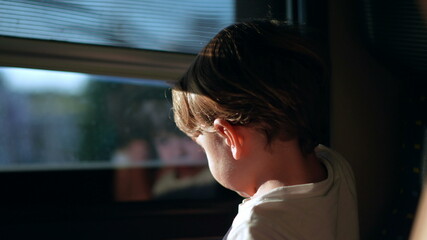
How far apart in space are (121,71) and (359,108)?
75 centimetres

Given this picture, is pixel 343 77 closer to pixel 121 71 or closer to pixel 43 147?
pixel 121 71

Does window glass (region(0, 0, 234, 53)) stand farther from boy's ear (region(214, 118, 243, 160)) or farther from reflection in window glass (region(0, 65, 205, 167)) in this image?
boy's ear (region(214, 118, 243, 160))

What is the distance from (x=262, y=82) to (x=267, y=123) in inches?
3.2

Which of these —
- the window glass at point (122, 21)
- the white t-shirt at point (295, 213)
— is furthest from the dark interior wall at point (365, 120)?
the white t-shirt at point (295, 213)

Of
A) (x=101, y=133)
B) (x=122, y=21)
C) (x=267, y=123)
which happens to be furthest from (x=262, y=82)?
(x=101, y=133)

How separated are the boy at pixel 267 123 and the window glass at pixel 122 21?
1.17ft

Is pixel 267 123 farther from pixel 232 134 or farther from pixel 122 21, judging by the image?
pixel 122 21

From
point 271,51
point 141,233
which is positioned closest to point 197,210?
point 141,233

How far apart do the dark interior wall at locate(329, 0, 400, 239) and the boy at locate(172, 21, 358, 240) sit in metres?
0.53

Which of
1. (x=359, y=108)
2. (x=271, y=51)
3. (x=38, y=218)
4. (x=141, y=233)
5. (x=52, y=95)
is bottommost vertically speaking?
(x=141, y=233)

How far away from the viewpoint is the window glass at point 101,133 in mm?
1252

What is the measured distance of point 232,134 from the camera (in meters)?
0.87

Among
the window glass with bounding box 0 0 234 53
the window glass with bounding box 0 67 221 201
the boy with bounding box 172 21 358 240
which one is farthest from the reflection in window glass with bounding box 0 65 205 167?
the boy with bounding box 172 21 358 240

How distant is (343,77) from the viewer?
4.72 feet
